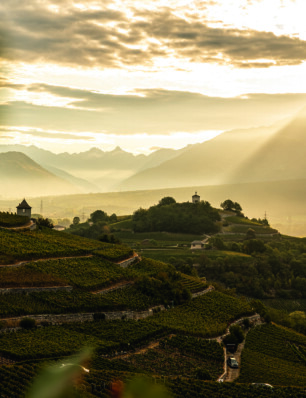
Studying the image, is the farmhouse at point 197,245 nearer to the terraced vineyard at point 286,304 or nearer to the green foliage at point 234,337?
the terraced vineyard at point 286,304

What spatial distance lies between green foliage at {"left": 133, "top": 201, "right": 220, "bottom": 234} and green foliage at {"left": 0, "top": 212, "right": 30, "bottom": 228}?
71769 mm

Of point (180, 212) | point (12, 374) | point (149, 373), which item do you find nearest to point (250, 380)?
point (149, 373)

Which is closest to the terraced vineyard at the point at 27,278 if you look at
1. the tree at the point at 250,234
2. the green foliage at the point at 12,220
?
the green foliage at the point at 12,220

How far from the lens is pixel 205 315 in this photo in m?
63.1

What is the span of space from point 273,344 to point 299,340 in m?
5.93

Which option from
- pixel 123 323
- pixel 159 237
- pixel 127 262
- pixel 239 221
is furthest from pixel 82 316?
pixel 239 221

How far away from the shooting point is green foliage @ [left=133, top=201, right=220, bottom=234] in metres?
150

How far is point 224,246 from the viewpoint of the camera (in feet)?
432

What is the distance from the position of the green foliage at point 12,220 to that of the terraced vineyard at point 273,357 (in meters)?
34.2

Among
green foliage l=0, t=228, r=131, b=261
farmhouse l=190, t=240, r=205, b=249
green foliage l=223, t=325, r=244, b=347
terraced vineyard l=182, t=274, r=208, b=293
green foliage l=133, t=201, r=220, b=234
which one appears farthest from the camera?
green foliage l=133, t=201, r=220, b=234

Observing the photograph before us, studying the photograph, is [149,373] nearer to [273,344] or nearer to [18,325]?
[18,325]

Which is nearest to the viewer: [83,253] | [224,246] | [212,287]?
[83,253]

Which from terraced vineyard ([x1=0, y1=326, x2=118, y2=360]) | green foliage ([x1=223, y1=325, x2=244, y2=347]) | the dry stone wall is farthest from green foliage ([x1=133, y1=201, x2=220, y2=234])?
terraced vineyard ([x1=0, y1=326, x2=118, y2=360])

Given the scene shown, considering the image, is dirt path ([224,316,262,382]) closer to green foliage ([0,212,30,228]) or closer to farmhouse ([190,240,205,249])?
green foliage ([0,212,30,228])
